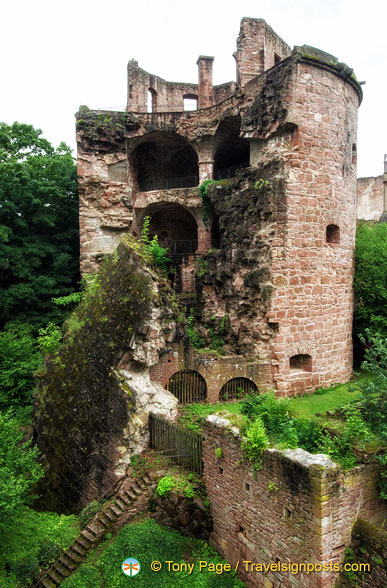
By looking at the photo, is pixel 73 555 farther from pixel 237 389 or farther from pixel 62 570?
pixel 237 389

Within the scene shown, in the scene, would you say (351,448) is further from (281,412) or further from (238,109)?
(238,109)

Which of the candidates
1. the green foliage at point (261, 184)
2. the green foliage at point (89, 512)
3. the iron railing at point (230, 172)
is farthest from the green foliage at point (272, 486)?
the iron railing at point (230, 172)

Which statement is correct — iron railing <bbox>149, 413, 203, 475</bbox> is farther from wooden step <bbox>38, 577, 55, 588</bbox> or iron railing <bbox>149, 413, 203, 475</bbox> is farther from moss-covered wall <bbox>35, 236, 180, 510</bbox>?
wooden step <bbox>38, 577, 55, 588</bbox>

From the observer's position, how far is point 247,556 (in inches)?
278

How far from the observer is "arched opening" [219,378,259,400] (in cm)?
1265

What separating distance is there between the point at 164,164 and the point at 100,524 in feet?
57.2

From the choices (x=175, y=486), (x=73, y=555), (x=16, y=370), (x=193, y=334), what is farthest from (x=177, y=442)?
(x=16, y=370)

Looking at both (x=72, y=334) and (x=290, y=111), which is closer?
(x=72, y=334)

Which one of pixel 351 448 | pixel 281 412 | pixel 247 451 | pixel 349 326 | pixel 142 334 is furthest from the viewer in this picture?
pixel 349 326

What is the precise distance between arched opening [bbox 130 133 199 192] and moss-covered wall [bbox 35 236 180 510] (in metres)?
10.4

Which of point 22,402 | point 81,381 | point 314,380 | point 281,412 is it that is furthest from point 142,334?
point 22,402

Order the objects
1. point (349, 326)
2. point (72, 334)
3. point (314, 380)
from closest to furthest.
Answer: point (72, 334) → point (314, 380) → point (349, 326)

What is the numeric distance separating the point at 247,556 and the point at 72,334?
7.43 meters

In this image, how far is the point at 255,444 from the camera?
22.0 feet
